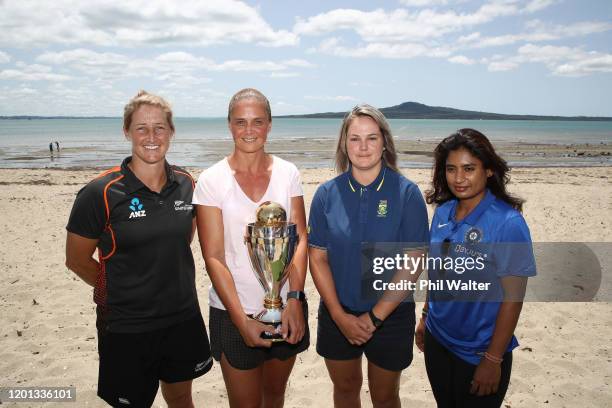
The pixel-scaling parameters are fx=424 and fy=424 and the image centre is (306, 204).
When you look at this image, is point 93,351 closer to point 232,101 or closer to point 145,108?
point 145,108

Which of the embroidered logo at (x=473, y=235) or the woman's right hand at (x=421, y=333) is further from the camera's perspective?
the woman's right hand at (x=421, y=333)

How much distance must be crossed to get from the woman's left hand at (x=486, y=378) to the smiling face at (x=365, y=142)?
4.42 ft

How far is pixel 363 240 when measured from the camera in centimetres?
265

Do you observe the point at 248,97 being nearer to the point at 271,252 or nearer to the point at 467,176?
the point at 271,252

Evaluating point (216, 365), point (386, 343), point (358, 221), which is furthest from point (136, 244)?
point (216, 365)

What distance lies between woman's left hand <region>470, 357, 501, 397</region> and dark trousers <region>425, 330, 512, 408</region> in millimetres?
48

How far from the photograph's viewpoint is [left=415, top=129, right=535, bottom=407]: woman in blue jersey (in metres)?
2.38

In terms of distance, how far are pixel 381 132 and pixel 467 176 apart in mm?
596

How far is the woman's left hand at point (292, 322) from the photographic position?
258 centimetres

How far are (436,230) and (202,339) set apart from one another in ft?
5.78

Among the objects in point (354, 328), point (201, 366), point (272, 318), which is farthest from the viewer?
point (201, 366)

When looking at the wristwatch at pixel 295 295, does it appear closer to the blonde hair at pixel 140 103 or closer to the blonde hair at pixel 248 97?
the blonde hair at pixel 248 97

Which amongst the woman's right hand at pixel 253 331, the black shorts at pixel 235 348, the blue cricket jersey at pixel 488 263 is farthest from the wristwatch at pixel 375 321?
the woman's right hand at pixel 253 331

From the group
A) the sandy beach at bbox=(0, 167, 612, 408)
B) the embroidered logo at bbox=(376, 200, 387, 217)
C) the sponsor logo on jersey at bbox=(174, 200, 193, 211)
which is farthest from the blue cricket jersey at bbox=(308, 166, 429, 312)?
the sandy beach at bbox=(0, 167, 612, 408)
